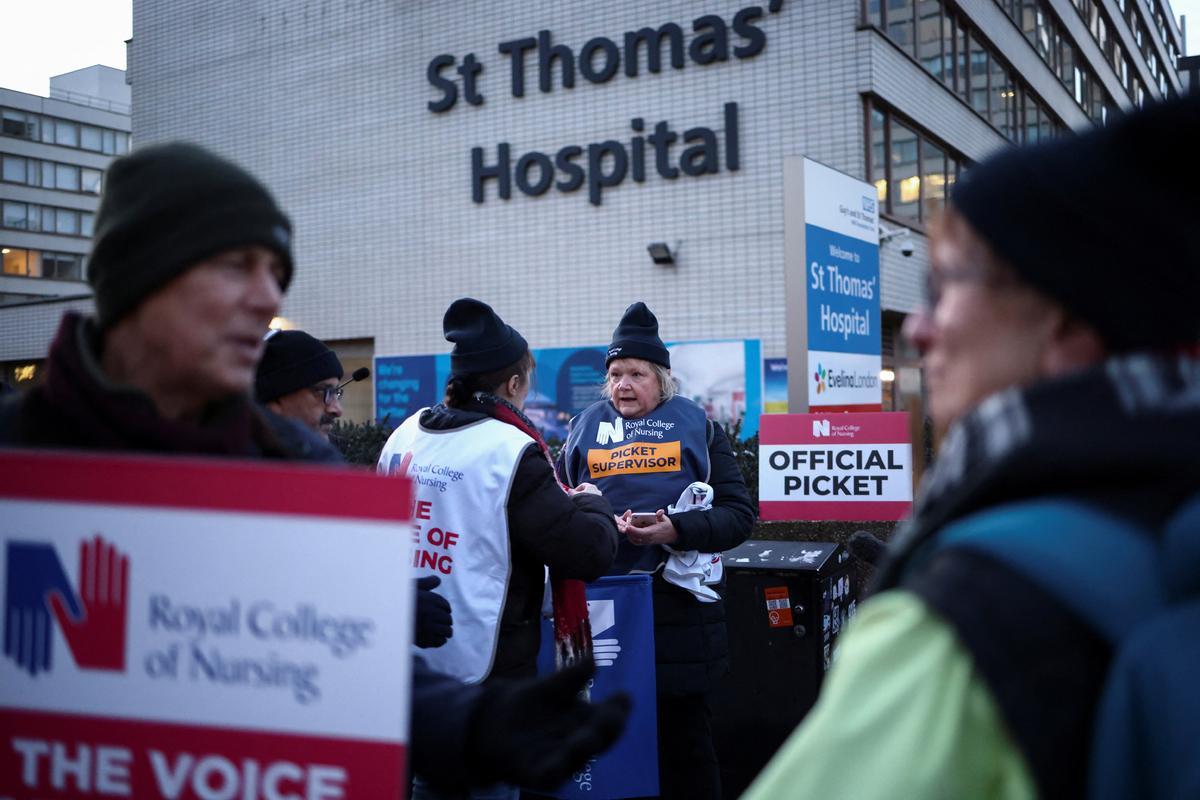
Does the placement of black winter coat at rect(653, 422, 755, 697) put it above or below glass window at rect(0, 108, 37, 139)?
below

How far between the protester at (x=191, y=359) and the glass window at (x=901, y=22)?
14981 mm

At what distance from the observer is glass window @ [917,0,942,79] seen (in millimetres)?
15594

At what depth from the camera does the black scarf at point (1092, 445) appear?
96 centimetres

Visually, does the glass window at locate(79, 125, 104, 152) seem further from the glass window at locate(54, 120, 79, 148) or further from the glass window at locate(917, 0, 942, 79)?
the glass window at locate(917, 0, 942, 79)

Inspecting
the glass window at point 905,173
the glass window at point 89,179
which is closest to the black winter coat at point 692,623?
the glass window at point 905,173

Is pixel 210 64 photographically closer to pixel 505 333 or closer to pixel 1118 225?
pixel 505 333

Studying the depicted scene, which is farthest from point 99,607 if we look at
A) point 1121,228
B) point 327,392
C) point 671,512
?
point 671,512

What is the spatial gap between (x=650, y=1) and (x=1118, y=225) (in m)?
14.7

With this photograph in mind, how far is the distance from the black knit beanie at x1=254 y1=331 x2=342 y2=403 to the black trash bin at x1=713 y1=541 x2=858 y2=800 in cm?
224

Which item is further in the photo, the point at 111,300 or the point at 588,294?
the point at 588,294

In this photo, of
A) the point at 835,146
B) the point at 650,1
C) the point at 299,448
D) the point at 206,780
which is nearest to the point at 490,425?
the point at 299,448

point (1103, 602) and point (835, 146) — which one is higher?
point (835, 146)

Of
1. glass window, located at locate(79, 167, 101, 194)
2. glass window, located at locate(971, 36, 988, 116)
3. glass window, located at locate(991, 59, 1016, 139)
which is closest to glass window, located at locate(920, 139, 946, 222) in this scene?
glass window, located at locate(971, 36, 988, 116)

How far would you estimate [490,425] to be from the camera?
123 inches
